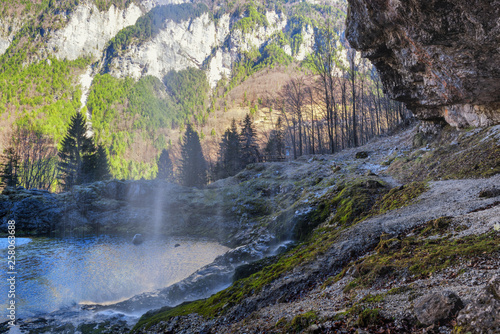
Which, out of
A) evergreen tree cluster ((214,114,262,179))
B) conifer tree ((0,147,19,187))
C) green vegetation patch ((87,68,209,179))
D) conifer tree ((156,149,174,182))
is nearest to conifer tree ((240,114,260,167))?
evergreen tree cluster ((214,114,262,179))

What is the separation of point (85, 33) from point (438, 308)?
229 m

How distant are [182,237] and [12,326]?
54.5ft

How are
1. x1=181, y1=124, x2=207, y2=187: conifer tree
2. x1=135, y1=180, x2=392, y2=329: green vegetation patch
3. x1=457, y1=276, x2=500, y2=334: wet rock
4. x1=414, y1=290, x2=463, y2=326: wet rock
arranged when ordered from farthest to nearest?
x1=181, y1=124, x2=207, y2=187: conifer tree → x1=135, y1=180, x2=392, y2=329: green vegetation patch → x1=414, y1=290, x2=463, y2=326: wet rock → x1=457, y1=276, x2=500, y2=334: wet rock

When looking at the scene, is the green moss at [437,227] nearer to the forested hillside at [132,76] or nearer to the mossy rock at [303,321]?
the mossy rock at [303,321]

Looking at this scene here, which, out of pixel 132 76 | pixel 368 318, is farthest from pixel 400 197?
pixel 132 76

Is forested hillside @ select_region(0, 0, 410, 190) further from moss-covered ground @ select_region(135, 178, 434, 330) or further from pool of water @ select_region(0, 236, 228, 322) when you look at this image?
moss-covered ground @ select_region(135, 178, 434, 330)

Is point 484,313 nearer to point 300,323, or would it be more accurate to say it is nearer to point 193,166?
point 300,323

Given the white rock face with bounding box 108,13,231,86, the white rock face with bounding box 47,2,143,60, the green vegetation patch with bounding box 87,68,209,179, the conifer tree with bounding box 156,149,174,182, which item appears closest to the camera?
the conifer tree with bounding box 156,149,174,182

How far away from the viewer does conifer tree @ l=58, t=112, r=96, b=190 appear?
45.2m

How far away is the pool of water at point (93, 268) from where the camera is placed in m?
15.0

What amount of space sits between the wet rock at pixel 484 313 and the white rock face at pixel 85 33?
212080 millimetres

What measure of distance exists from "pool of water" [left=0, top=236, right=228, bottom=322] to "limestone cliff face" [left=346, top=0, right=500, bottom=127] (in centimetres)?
1674

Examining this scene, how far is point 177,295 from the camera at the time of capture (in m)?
13.5

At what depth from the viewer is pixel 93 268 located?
19.5 meters
